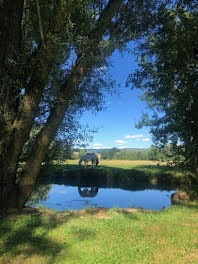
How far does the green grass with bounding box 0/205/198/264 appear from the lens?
392 centimetres

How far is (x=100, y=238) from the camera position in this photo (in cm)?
480

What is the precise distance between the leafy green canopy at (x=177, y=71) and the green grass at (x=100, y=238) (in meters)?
4.03

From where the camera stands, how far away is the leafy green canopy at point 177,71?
8.24 meters

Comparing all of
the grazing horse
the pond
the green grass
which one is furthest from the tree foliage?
the grazing horse

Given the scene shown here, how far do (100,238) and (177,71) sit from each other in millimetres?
7261

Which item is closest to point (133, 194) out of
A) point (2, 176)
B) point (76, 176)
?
point (76, 176)

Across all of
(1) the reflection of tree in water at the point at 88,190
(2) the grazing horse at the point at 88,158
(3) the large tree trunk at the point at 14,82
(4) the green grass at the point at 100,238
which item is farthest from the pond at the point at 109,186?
(3) the large tree trunk at the point at 14,82

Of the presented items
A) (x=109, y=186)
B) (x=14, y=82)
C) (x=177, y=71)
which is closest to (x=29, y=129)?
(x=14, y=82)

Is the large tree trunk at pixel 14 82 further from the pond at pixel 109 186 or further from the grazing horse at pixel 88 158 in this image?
the grazing horse at pixel 88 158

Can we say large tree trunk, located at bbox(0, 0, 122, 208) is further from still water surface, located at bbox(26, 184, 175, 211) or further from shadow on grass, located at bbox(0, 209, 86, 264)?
still water surface, located at bbox(26, 184, 175, 211)

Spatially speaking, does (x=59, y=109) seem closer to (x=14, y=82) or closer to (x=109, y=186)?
(x=14, y=82)

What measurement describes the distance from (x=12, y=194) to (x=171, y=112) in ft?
27.3

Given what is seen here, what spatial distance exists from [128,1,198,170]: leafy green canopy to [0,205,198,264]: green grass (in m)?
4.03

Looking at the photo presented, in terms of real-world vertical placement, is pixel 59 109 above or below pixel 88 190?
above
